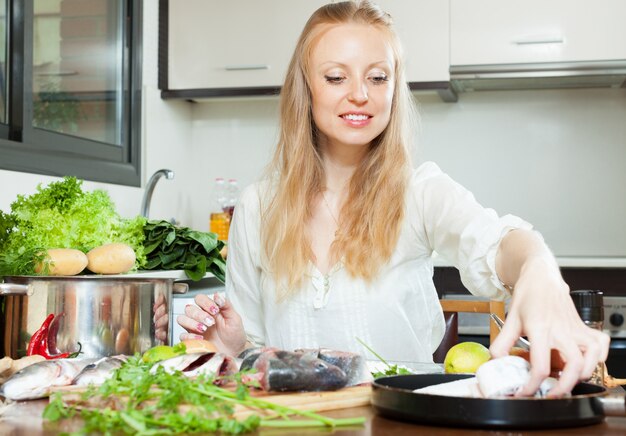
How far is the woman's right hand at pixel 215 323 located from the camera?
1312 mm

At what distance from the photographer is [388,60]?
1619 millimetres

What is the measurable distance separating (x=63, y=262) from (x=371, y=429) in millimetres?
954

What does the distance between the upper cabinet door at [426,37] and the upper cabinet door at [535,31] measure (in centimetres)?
3

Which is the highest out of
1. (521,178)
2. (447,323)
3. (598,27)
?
(598,27)

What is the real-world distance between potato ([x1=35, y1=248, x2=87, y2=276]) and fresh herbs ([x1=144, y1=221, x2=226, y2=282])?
2.28ft

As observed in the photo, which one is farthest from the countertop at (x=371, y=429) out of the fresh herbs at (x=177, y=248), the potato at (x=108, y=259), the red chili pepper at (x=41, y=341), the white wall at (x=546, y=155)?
the white wall at (x=546, y=155)

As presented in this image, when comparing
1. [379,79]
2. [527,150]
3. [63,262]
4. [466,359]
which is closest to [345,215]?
[379,79]

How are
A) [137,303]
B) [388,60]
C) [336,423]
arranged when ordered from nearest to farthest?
[336,423]
[137,303]
[388,60]

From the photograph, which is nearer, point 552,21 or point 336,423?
point 336,423

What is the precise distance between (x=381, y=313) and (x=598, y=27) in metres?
1.79

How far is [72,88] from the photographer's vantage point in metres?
2.88

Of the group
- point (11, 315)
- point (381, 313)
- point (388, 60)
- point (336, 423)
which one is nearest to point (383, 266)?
point (381, 313)

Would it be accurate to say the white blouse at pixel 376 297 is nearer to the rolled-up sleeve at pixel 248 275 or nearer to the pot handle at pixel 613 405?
the rolled-up sleeve at pixel 248 275

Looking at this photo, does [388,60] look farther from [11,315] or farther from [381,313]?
[11,315]
